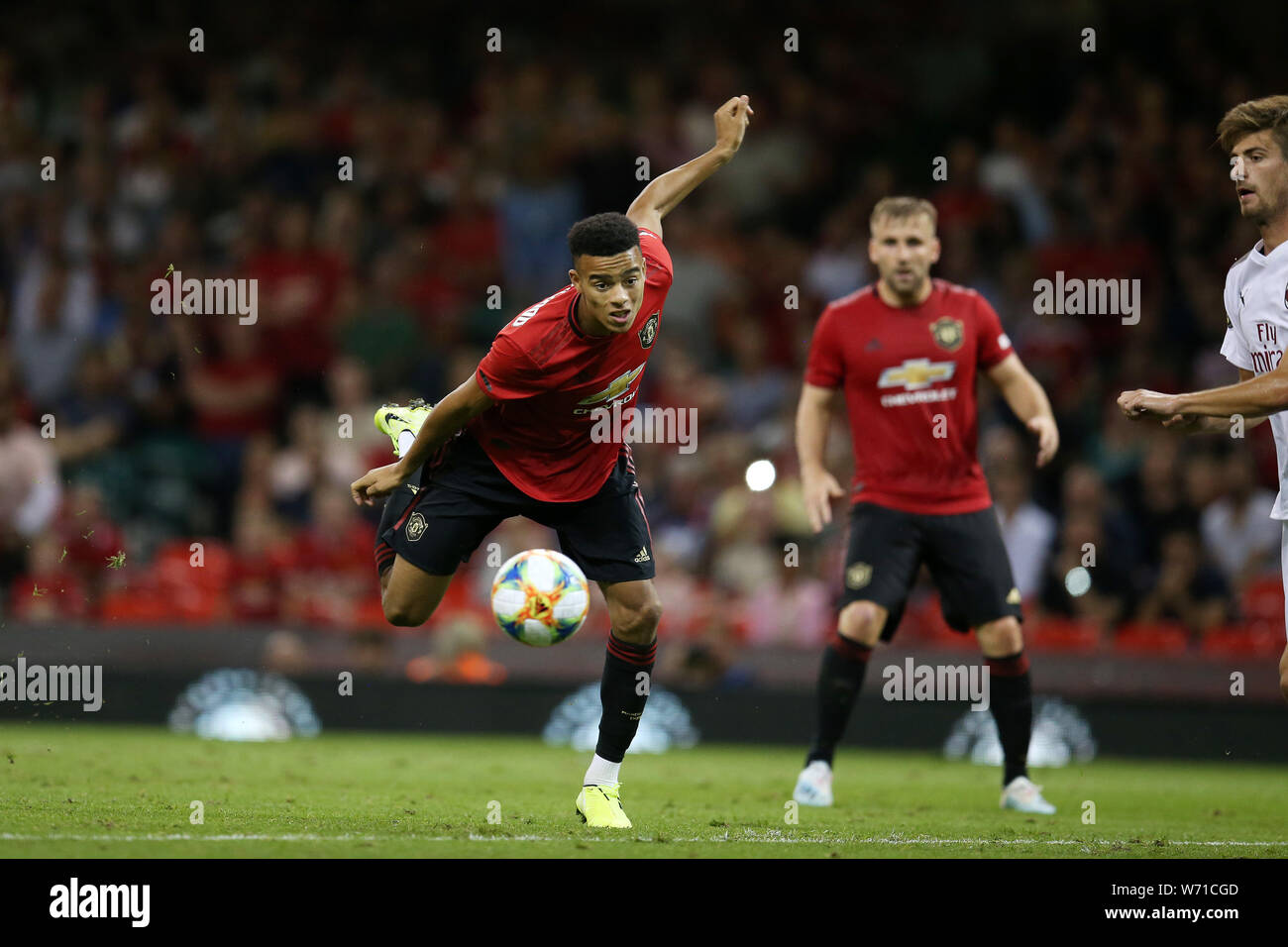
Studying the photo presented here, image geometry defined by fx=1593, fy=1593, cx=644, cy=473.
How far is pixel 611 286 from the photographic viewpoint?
5797 mm

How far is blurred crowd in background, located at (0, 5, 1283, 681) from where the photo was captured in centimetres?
1122

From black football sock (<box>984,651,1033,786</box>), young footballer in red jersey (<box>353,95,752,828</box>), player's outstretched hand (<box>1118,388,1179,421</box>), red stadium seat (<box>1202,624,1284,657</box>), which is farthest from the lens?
red stadium seat (<box>1202,624,1284,657</box>)

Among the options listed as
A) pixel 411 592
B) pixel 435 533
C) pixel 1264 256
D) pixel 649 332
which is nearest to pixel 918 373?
pixel 649 332

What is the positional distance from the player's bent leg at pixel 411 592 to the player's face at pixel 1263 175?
339 cm

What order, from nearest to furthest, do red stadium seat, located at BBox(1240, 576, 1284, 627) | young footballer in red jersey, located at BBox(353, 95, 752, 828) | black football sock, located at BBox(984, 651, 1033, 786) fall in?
young footballer in red jersey, located at BBox(353, 95, 752, 828)
black football sock, located at BBox(984, 651, 1033, 786)
red stadium seat, located at BBox(1240, 576, 1284, 627)

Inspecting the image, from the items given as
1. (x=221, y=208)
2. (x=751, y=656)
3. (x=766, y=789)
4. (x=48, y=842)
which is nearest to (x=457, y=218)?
(x=221, y=208)

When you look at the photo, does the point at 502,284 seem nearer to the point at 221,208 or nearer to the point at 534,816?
the point at 221,208

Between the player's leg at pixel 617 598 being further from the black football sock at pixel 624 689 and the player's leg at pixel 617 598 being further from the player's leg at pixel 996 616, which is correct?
the player's leg at pixel 996 616

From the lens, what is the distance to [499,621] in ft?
22.2

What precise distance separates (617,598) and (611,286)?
4.20ft

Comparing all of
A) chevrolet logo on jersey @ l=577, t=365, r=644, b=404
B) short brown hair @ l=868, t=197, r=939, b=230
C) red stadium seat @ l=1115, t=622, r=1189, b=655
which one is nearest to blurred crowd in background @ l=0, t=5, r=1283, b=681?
red stadium seat @ l=1115, t=622, r=1189, b=655

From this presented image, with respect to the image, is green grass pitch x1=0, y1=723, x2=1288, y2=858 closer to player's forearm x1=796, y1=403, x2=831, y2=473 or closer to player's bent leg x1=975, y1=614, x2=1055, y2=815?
player's bent leg x1=975, y1=614, x2=1055, y2=815

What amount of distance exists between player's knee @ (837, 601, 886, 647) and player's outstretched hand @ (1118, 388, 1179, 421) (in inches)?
87.0

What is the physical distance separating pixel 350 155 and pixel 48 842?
397 inches
